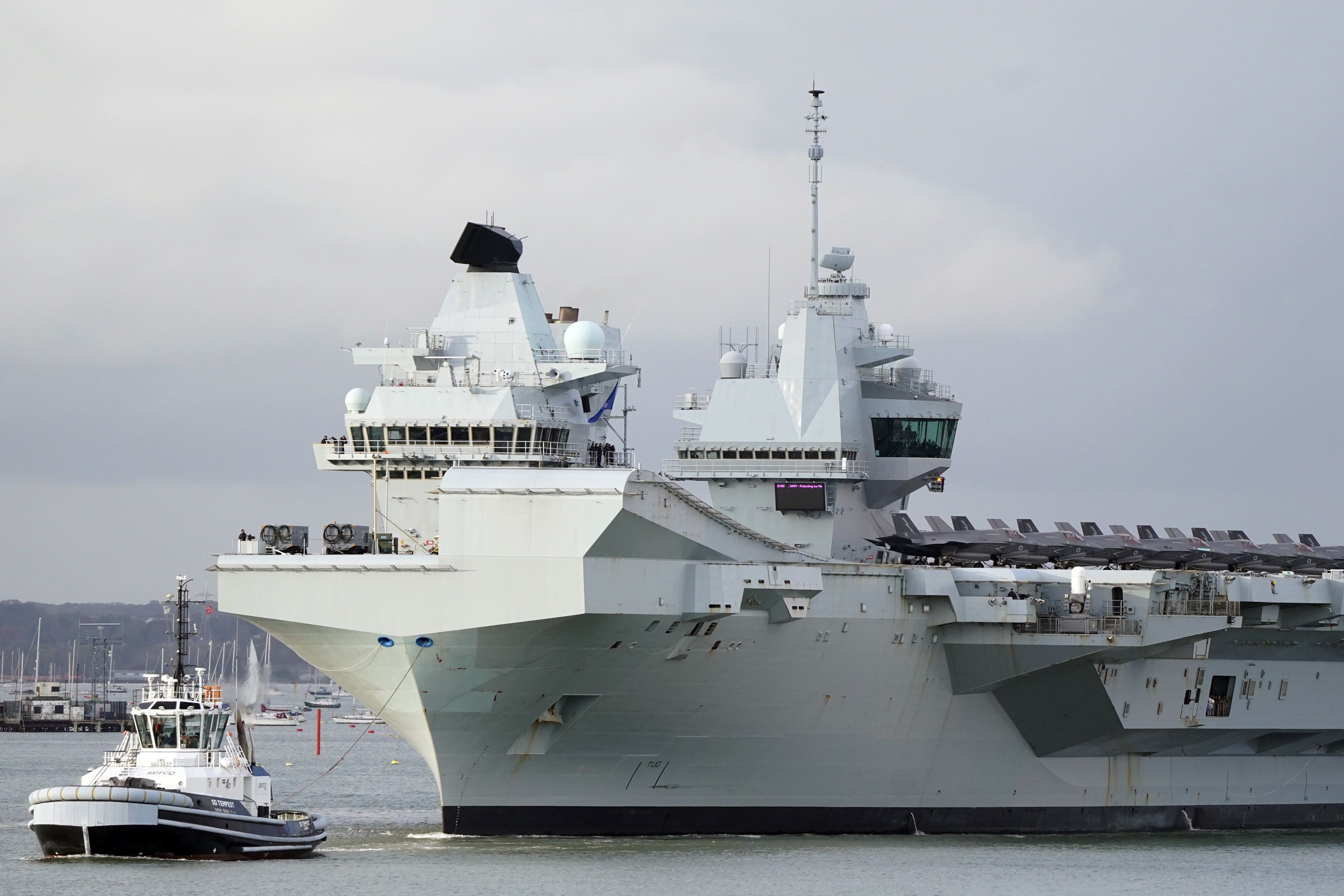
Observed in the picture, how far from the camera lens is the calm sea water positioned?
94.4 ft

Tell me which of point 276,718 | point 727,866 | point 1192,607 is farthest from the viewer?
point 276,718

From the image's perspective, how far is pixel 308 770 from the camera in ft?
225

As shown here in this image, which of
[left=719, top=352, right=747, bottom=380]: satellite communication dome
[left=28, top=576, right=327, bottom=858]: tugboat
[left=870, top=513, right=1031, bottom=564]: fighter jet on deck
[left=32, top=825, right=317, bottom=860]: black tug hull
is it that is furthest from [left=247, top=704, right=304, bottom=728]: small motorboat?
[left=32, top=825, right=317, bottom=860]: black tug hull

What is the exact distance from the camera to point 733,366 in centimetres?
4225

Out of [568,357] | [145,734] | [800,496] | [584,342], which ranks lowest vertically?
[145,734]

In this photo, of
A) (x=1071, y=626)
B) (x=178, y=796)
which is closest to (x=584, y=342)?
(x=1071, y=626)

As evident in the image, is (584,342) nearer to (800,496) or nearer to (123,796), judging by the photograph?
(800,496)

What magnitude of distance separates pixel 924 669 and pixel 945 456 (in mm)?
7964

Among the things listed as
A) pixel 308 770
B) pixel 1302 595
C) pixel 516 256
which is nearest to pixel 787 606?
pixel 516 256

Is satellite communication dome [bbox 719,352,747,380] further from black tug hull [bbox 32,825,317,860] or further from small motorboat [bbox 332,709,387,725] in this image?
small motorboat [bbox 332,709,387,725]

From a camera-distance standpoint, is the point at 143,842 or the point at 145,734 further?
the point at 145,734

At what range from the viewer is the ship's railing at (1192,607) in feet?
120

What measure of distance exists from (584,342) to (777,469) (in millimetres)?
5429

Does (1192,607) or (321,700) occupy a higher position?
(1192,607)
